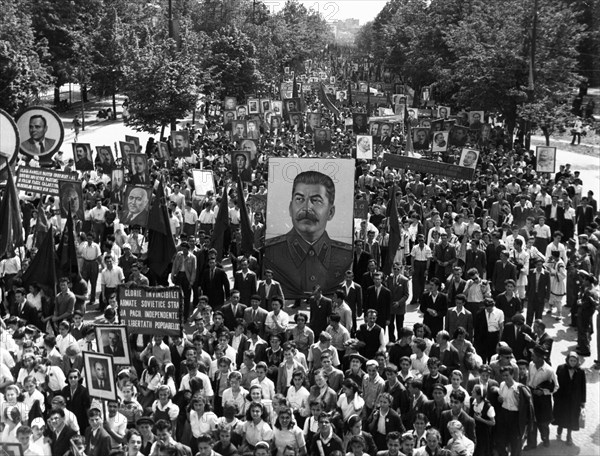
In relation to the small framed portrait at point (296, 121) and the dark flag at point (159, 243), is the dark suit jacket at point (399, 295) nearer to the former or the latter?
the dark flag at point (159, 243)

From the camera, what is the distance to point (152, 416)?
10.5m

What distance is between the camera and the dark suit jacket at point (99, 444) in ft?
31.7

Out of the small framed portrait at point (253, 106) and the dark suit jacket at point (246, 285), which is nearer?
the dark suit jacket at point (246, 285)

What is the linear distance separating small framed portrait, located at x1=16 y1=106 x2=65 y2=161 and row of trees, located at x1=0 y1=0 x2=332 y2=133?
2036 cm

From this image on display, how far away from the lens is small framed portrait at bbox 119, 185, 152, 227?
18.4m

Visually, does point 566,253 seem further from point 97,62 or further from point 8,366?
point 97,62

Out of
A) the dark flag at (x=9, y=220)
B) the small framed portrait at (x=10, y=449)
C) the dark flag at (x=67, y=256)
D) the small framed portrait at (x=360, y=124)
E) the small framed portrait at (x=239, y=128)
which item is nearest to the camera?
the small framed portrait at (x=10, y=449)

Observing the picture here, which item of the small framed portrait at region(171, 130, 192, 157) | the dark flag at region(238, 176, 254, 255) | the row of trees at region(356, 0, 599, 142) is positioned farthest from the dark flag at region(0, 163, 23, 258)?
the row of trees at region(356, 0, 599, 142)

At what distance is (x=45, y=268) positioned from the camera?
15180 mm

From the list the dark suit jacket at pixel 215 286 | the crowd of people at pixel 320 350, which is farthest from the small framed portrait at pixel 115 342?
the dark suit jacket at pixel 215 286

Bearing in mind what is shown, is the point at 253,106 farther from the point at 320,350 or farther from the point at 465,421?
the point at 465,421

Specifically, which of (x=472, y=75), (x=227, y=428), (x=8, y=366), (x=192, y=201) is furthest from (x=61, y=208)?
(x=472, y=75)

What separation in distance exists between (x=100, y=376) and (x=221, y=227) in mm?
8594

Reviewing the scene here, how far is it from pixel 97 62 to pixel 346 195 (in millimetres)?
43107
